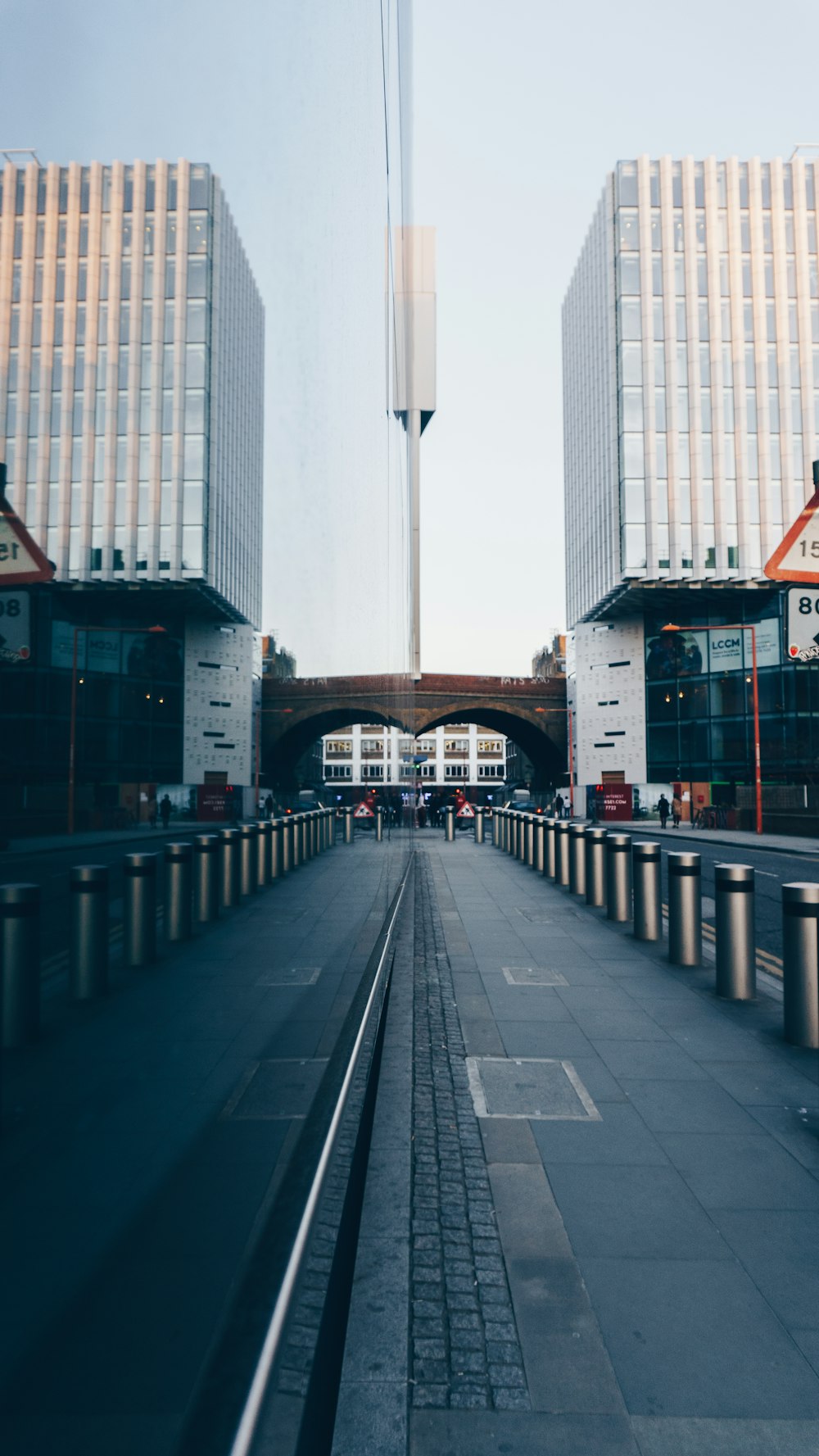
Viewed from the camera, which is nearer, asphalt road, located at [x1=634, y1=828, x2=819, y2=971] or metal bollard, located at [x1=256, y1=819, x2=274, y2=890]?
asphalt road, located at [x1=634, y1=828, x2=819, y2=971]

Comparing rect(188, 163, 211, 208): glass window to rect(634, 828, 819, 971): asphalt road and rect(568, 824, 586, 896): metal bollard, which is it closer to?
rect(634, 828, 819, 971): asphalt road

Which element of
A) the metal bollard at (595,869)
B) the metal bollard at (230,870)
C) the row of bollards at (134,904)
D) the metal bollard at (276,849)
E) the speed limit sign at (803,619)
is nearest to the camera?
the row of bollards at (134,904)

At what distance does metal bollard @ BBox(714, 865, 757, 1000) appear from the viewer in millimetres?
5570

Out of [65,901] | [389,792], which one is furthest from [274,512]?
[389,792]

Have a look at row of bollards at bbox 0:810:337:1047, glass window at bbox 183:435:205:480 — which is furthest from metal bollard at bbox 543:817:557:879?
glass window at bbox 183:435:205:480

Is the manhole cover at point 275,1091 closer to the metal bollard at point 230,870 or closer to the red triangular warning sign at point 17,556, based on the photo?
the red triangular warning sign at point 17,556

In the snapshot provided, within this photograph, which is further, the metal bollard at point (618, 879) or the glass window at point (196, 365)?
the metal bollard at point (618, 879)

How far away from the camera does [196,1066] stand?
208 centimetres

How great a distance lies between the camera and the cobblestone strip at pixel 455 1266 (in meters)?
2.13

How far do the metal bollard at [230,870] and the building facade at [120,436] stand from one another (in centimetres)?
587

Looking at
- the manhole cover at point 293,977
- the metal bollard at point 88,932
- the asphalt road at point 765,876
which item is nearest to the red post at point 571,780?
the asphalt road at point 765,876

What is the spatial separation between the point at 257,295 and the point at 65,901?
1734 millimetres

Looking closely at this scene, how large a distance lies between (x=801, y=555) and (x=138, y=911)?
4663mm

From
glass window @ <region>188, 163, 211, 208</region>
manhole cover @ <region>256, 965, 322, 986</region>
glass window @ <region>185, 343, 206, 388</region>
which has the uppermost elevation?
glass window @ <region>188, 163, 211, 208</region>
